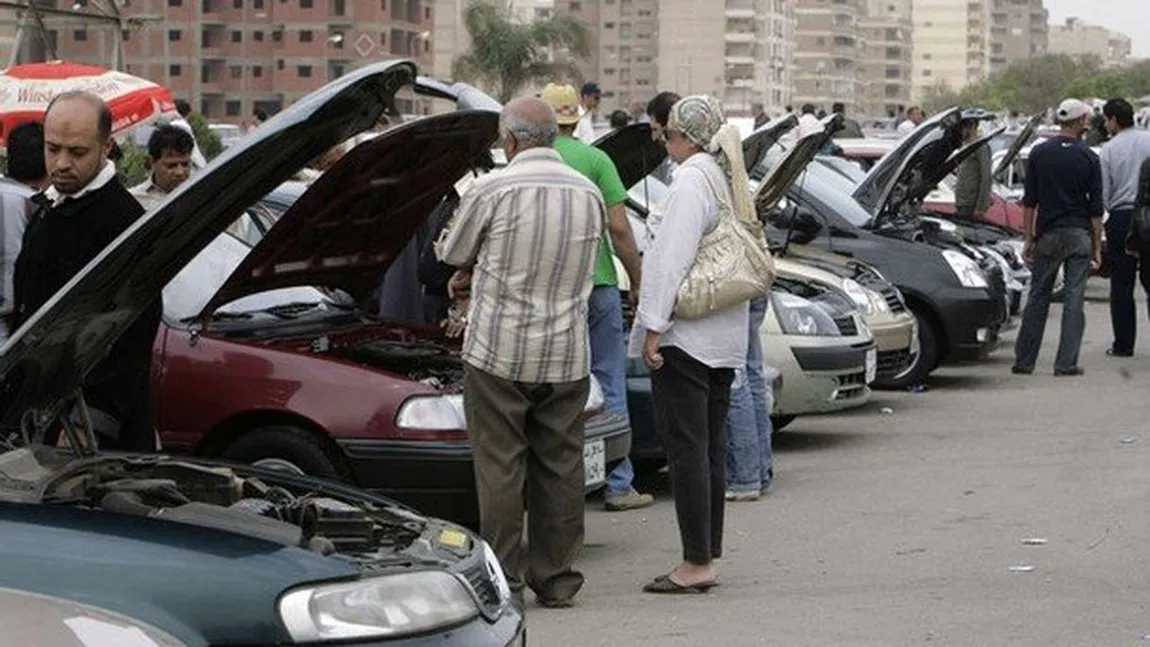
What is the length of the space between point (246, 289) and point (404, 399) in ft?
2.97

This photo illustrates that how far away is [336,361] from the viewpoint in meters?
9.48

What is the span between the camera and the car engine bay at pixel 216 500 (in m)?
5.45

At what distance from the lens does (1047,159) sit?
58.9ft

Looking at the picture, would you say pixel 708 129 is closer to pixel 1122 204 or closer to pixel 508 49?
pixel 1122 204

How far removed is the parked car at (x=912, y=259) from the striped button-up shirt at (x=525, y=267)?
26.6 feet

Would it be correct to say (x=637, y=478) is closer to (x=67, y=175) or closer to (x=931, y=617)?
(x=931, y=617)

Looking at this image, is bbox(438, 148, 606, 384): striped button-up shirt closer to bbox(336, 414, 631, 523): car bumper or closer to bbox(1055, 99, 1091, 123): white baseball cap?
bbox(336, 414, 631, 523): car bumper

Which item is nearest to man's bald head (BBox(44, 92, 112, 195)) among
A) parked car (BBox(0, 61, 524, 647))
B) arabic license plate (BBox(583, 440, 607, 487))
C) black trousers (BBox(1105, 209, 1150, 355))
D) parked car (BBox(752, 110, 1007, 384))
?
parked car (BBox(0, 61, 524, 647))

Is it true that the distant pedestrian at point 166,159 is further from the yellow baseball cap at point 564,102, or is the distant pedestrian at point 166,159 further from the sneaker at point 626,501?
the sneaker at point 626,501

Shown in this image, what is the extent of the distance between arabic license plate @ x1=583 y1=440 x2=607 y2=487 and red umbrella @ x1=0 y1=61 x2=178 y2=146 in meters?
8.58

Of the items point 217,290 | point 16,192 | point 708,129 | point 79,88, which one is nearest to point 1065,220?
point 79,88

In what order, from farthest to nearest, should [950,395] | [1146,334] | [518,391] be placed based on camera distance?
[1146,334] → [950,395] → [518,391]

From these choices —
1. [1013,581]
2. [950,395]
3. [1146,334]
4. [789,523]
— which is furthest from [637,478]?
[1146,334]

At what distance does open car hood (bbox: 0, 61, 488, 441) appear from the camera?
5.65 m
